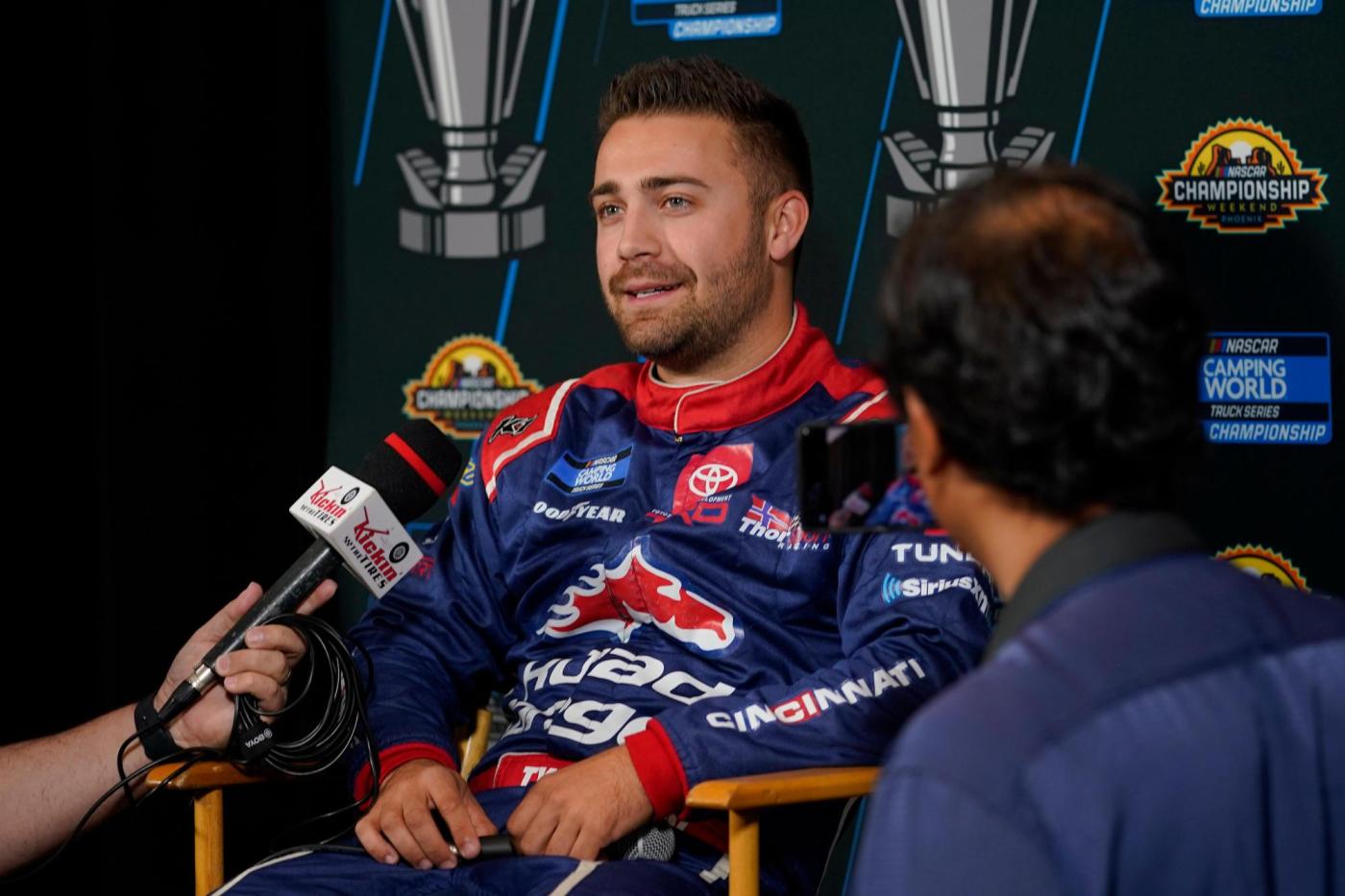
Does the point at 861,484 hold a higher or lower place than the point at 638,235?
lower

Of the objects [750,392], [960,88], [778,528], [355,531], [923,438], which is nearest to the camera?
[923,438]

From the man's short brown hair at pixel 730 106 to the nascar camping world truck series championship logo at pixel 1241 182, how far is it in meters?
0.68

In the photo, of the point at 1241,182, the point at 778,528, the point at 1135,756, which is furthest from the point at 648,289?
the point at 1135,756

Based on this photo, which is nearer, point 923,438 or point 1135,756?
point 1135,756

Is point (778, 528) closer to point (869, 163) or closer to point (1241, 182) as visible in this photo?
point (869, 163)

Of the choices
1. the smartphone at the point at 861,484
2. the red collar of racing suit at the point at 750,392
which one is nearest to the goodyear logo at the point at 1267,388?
the red collar of racing suit at the point at 750,392

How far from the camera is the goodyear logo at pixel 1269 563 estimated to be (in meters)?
2.25

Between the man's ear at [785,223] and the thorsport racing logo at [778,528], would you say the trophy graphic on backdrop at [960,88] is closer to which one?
the man's ear at [785,223]

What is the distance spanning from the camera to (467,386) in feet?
8.93

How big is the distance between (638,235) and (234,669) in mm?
789

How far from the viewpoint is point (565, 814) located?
157cm

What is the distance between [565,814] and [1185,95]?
153cm

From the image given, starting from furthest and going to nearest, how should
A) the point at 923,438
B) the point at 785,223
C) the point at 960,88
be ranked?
the point at 960,88 < the point at 785,223 < the point at 923,438

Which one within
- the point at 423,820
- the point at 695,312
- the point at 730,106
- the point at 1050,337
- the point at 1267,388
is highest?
the point at 730,106
